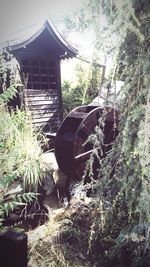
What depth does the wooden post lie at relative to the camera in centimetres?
281

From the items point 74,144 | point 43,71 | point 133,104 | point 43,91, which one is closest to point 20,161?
point 74,144

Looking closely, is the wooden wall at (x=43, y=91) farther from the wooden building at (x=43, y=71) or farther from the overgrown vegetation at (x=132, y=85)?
the overgrown vegetation at (x=132, y=85)

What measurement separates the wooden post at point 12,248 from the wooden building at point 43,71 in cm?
591

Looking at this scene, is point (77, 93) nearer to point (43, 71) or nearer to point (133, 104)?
point (43, 71)

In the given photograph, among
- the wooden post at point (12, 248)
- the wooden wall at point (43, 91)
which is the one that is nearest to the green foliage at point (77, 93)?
the wooden wall at point (43, 91)

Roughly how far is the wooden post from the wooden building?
5909mm

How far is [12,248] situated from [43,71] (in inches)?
316

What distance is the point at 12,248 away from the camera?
281 centimetres

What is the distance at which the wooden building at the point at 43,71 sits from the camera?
28.5 ft

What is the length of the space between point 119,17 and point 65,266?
9.95ft

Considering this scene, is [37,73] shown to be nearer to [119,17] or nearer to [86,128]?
[86,128]

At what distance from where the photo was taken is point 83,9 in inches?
91.4

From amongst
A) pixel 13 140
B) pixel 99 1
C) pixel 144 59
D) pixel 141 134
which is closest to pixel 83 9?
pixel 99 1

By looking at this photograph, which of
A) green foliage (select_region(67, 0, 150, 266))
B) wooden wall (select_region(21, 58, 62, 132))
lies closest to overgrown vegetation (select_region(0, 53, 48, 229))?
green foliage (select_region(67, 0, 150, 266))
